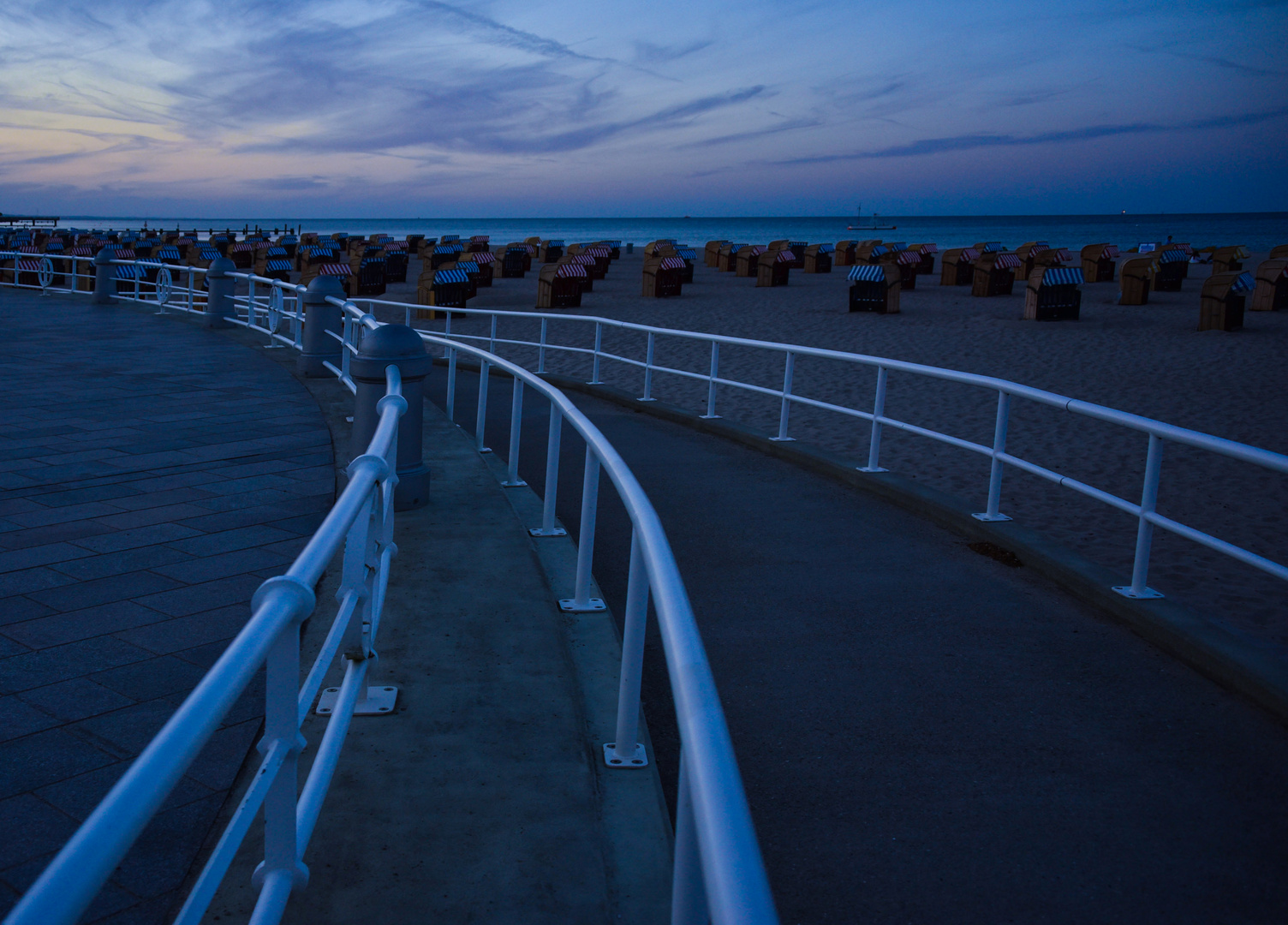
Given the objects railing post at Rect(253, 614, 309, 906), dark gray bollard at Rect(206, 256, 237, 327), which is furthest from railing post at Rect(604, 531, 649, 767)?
dark gray bollard at Rect(206, 256, 237, 327)

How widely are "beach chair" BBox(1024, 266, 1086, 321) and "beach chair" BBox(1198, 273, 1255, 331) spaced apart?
2414 mm

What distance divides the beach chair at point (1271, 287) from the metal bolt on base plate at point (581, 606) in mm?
21179

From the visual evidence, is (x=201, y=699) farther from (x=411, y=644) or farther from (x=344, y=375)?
(x=344, y=375)

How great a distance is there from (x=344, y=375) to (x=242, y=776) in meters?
6.74

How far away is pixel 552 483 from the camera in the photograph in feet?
17.0

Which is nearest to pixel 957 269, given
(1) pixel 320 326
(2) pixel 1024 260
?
(2) pixel 1024 260

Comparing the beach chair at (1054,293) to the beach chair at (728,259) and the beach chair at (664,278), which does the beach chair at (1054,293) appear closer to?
the beach chair at (664,278)

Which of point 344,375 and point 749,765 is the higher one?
point 344,375

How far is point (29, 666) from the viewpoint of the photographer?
363cm

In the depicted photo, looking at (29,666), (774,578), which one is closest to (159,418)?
(29,666)

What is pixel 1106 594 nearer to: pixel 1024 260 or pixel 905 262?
pixel 905 262

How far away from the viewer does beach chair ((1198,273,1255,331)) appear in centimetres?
1777

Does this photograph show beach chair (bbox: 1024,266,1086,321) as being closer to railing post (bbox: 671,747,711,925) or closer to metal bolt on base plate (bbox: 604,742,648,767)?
metal bolt on base plate (bbox: 604,742,648,767)

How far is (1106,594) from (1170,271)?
25889 mm
